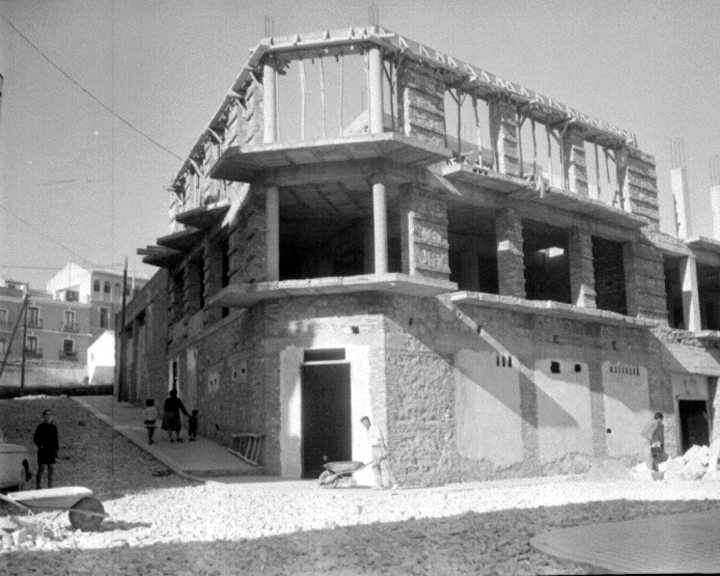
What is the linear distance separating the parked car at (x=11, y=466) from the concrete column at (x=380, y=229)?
7.73 metres

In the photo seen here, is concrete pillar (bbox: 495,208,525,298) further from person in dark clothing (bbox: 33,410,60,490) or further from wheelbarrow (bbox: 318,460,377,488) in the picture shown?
person in dark clothing (bbox: 33,410,60,490)

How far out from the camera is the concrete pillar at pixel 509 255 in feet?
66.1

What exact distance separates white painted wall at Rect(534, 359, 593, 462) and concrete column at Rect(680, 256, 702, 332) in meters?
5.99

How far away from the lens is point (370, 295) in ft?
57.2

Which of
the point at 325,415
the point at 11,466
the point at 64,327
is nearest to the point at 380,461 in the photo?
the point at 325,415

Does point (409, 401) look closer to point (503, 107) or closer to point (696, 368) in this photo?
point (503, 107)

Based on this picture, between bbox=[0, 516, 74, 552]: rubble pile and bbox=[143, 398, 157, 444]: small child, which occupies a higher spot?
bbox=[143, 398, 157, 444]: small child

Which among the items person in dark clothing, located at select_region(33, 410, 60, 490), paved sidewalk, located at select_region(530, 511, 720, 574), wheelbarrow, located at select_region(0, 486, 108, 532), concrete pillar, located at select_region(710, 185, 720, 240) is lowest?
paved sidewalk, located at select_region(530, 511, 720, 574)

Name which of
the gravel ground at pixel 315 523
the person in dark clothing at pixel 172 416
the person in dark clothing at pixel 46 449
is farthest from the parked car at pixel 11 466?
the person in dark clothing at pixel 172 416

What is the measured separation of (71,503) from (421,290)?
9087 millimetres

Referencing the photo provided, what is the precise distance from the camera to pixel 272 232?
18000 millimetres

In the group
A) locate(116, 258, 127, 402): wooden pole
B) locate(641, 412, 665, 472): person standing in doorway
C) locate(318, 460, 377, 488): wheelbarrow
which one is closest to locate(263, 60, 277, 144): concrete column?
locate(318, 460, 377, 488): wheelbarrow

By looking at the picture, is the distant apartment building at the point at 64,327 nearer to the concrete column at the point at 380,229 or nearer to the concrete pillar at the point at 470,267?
the concrete pillar at the point at 470,267

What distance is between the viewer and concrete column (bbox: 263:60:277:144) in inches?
709
